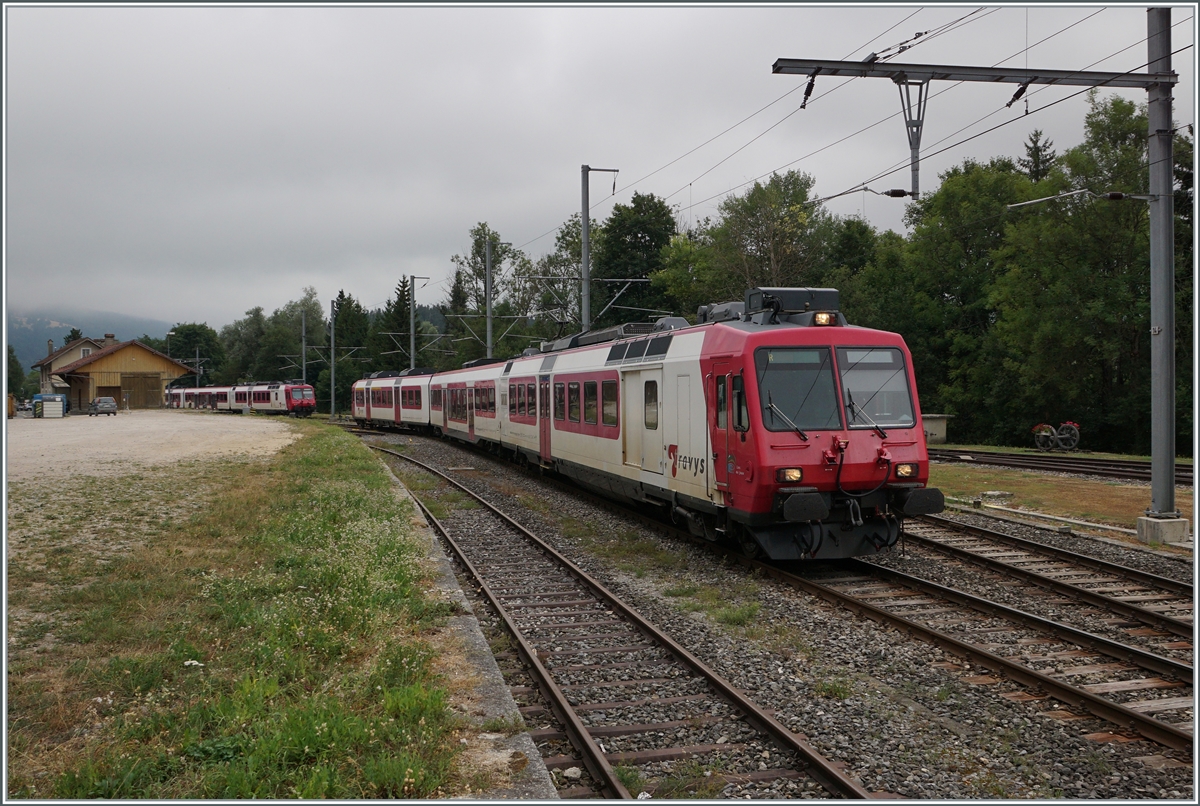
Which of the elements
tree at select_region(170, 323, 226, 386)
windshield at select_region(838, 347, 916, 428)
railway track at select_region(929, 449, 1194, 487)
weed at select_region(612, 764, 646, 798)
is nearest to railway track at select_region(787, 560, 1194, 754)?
windshield at select_region(838, 347, 916, 428)

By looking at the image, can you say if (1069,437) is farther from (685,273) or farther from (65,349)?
(65,349)

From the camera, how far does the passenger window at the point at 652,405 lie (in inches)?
504

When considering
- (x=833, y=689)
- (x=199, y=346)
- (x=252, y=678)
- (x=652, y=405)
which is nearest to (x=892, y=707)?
(x=833, y=689)

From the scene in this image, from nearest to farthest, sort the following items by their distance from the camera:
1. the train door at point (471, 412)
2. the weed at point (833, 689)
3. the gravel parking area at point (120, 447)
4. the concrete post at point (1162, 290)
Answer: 1. the weed at point (833, 689)
2. the concrete post at point (1162, 290)
3. the gravel parking area at point (120, 447)
4. the train door at point (471, 412)

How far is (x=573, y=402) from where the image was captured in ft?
57.2

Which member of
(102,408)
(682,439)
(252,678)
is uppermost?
(682,439)

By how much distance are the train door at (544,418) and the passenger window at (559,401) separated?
0.67 meters

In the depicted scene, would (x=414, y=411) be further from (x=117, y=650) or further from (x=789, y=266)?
(x=117, y=650)

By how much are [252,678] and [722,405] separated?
246 inches

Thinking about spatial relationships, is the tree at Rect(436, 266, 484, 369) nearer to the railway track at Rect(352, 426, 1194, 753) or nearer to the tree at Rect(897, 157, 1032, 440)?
the tree at Rect(897, 157, 1032, 440)

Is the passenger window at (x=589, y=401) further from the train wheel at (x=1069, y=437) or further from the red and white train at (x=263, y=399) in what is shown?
the red and white train at (x=263, y=399)

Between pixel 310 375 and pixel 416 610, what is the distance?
97.2 metres

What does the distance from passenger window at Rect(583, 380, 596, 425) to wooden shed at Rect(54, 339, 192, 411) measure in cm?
6592

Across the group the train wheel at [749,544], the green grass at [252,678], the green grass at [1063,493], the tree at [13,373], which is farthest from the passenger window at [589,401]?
the tree at [13,373]
